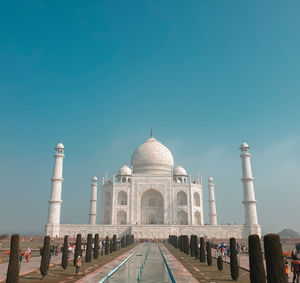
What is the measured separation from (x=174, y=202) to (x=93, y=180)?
444 inches

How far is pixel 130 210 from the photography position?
35.2 meters

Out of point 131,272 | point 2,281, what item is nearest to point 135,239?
point 131,272

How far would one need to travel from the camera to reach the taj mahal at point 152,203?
102 feet

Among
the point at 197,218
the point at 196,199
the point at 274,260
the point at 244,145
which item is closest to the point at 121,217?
the point at 197,218

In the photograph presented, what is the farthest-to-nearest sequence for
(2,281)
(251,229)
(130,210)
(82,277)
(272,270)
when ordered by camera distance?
(130,210), (251,229), (82,277), (2,281), (272,270)

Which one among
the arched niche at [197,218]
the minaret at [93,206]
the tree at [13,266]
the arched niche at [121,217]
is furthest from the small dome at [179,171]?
the tree at [13,266]

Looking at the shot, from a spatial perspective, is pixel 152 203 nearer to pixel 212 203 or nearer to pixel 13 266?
pixel 212 203

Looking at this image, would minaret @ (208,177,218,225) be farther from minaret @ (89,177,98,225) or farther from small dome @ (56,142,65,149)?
small dome @ (56,142,65,149)

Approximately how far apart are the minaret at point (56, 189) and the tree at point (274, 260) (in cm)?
2822

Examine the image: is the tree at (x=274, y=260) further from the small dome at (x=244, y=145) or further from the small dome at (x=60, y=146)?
the small dome at (x=60, y=146)

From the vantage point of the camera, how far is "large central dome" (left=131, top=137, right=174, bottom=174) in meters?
40.6

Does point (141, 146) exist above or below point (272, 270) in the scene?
above

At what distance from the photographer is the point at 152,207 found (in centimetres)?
3778

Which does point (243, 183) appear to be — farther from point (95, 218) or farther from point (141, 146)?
point (95, 218)
